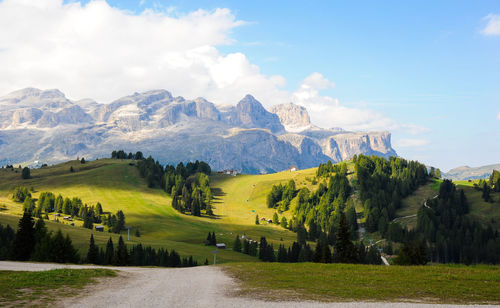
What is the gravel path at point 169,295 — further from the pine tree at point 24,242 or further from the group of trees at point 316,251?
the pine tree at point 24,242

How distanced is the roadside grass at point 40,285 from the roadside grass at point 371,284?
14.3m

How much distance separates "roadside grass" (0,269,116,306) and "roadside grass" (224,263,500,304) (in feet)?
46.8

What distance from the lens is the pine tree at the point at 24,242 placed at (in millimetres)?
71000

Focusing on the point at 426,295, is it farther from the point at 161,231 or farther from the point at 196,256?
the point at 161,231

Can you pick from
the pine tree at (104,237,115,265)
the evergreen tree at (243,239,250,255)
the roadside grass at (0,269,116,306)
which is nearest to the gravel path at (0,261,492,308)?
the roadside grass at (0,269,116,306)

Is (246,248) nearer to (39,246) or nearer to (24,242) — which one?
(24,242)

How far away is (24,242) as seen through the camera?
72250 mm

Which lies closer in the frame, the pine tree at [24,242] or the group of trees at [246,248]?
the pine tree at [24,242]

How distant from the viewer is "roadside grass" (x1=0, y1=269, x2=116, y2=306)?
2575 centimetres

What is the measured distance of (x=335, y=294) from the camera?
100 feet

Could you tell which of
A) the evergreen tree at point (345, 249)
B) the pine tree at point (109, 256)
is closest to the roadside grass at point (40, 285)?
the evergreen tree at point (345, 249)

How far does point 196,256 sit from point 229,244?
46623 millimetres

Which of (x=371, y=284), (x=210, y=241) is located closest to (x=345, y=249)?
(x=371, y=284)

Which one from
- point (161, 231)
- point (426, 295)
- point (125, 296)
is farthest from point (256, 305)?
point (161, 231)
